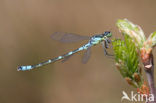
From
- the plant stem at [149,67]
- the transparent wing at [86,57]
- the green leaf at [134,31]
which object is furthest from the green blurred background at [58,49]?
the plant stem at [149,67]

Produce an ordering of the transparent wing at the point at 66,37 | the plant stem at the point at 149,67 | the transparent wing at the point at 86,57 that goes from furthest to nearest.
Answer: the transparent wing at the point at 66,37, the transparent wing at the point at 86,57, the plant stem at the point at 149,67

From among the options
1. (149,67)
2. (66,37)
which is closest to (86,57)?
(66,37)

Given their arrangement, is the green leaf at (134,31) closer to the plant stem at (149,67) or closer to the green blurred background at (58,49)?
the plant stem at (149,67)

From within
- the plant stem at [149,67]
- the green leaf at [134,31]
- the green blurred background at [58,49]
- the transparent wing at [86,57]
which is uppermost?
the green blurred background at [58,49]

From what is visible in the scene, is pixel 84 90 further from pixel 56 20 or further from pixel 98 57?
pixel 56 20

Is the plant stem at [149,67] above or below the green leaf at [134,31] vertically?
below

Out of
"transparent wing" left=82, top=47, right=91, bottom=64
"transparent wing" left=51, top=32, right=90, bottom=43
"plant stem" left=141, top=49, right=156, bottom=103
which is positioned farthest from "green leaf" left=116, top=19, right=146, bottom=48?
"transparent wing" left=51, top=32, right=90, bottom=43

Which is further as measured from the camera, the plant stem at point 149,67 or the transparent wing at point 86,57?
the transparent wing at point 86,57

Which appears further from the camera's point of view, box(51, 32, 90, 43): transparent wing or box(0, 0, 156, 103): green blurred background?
box(0, 0, 156, 103): green blurred background

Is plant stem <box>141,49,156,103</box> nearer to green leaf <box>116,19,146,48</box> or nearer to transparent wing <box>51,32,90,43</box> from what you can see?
green leaf <box>116,19,146,48</box>

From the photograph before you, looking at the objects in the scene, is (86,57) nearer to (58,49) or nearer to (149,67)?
(149,67)
